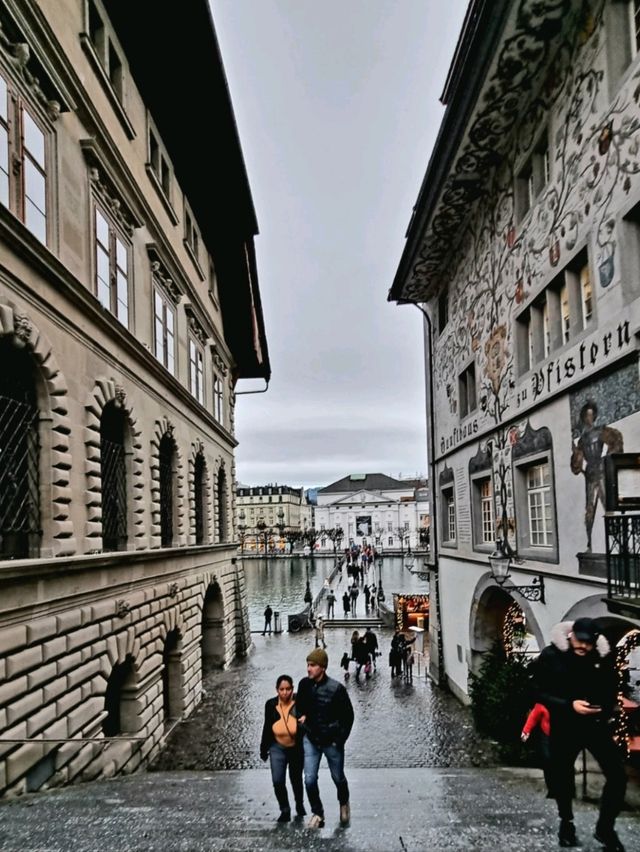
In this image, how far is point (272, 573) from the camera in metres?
91.8

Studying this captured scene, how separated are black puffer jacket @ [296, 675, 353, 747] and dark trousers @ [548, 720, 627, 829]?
1.99 meters

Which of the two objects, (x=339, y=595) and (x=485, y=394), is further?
(x=339, y=595)

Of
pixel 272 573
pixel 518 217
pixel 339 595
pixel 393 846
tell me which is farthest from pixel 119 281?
pixel 272 573

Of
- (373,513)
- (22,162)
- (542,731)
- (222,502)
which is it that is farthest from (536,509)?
(373,513)

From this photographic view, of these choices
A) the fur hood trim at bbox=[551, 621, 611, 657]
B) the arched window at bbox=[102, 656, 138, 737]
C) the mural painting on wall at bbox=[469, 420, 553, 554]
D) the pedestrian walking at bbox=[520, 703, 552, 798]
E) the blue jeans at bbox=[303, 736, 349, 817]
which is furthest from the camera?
the arched window at bbox=[102, 656, 138, 737]

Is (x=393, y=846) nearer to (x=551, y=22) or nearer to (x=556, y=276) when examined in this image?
(x=556, y=276)

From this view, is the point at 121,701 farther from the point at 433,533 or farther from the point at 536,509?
the point at 433,533

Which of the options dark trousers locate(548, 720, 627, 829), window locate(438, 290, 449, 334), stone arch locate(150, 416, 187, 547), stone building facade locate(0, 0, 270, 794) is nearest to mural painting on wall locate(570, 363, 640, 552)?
dark trousers locate(548, 720, 627, 829)

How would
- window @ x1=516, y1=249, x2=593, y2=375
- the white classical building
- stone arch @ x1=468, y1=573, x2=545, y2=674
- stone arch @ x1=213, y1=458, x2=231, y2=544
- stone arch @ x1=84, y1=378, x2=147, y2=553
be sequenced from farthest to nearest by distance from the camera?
the white classical building → stone arch @ x1=213, y1=458, x2=231, y2=544 → stone arch @ x1=468, y1=573, x2=545, y2=674 → stone arch @ x1=84, y1=378, x2=147, y2=553 → window @ x1=516, y1=249, x2=593, y2=375

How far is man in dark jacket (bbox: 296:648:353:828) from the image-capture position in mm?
6648

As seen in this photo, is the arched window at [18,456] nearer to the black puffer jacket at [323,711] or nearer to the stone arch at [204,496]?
the black puffer jacket at [323,711]

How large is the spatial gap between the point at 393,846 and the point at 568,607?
6.19 meters

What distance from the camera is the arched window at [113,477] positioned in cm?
1352

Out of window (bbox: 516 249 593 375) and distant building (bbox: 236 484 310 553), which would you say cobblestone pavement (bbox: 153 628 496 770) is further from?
distant building (bbox: 236 484 310 553)
